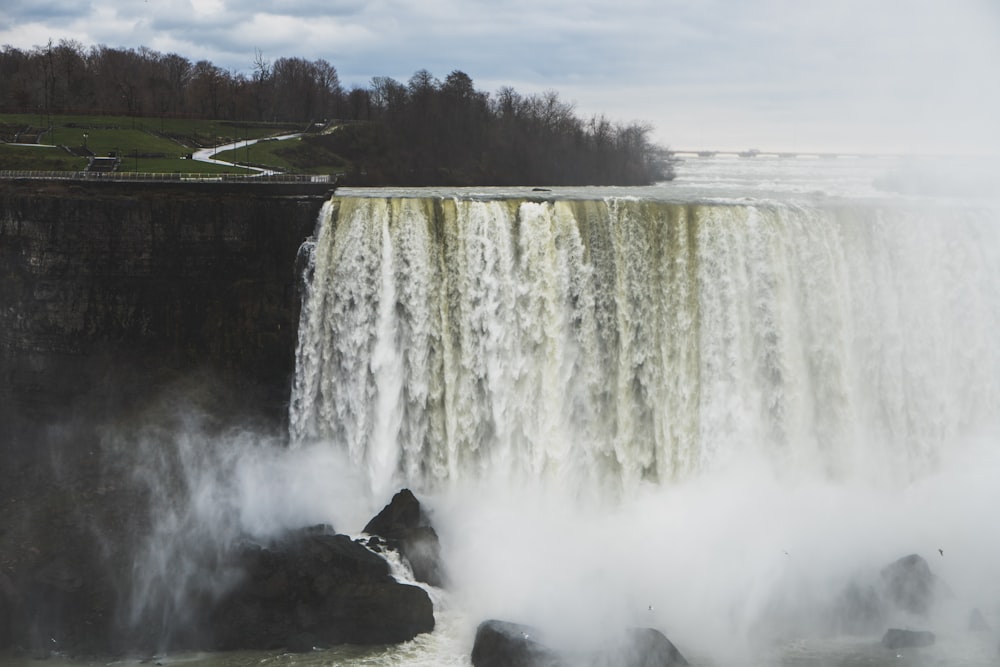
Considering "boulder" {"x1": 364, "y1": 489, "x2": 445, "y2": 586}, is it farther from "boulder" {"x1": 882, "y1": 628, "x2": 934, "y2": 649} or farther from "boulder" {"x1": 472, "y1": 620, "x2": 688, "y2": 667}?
"boulder" {"x1": 882, "y1": 628, "x2": 934, "y2": 649}

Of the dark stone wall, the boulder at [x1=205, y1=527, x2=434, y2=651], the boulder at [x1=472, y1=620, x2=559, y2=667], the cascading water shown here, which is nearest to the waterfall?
the cascading water

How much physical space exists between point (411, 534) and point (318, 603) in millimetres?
3052

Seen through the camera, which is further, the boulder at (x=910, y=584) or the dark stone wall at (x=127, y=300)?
the dark stone wall at (x=127, y=300)

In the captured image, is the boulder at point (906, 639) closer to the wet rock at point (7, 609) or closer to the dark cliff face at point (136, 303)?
the dark cliff face at point (136, 303)

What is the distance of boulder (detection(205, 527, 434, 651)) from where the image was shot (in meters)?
25.7

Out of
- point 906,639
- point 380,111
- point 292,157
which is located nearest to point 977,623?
point 906,639

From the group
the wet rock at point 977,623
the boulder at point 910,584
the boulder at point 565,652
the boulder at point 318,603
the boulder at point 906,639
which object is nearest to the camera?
the boulder at point 565,652

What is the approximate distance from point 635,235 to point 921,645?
43.4 feet

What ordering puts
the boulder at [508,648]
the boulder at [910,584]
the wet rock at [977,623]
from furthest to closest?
the boulder at [910,584] → the wet rock at [977,623] → the boulder at [508,648]

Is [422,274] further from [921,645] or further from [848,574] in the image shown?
[921,645]

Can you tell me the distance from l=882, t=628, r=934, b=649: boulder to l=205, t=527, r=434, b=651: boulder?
10740 millimetres

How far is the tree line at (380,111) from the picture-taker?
197 feet

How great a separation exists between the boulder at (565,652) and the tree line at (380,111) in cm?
3144

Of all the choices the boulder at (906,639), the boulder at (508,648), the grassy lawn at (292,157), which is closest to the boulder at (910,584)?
the boulder at (906,639)
